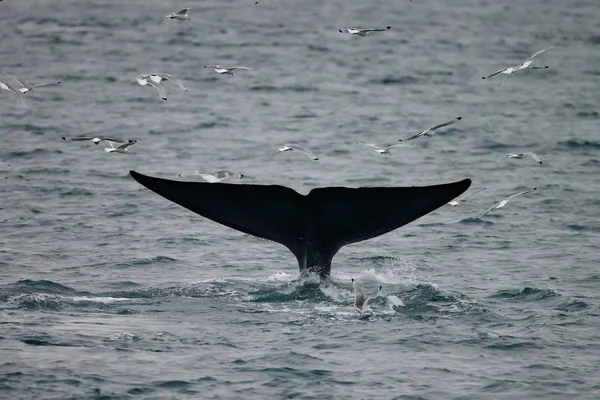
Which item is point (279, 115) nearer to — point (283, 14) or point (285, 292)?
point (285, 292)

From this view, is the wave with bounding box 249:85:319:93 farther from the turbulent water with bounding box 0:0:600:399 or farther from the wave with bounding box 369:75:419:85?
the wave with bounding box 369:75:419:85

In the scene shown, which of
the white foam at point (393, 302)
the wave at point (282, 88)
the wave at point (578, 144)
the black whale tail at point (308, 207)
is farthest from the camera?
the wave at point (282, 88)

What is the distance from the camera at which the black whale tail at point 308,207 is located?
1406cm

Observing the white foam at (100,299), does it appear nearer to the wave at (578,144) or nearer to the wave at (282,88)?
the wave at (578,144)

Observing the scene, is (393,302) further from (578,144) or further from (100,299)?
(578,144)

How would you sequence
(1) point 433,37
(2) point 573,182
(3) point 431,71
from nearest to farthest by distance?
(2) point 573,182
(3) point 431,71
(1) point 433,37

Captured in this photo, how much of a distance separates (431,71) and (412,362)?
32.4m

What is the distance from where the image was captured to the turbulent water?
1325 centimetres

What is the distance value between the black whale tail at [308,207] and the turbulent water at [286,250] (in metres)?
0.93

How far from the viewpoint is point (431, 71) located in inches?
1780

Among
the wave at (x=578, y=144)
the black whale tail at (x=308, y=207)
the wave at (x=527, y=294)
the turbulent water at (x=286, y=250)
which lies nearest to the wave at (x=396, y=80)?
the turbulent water at (x=286, y=250)

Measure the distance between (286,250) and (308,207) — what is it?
512 centimetres

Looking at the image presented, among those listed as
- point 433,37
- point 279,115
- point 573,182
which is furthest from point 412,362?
point 433,37

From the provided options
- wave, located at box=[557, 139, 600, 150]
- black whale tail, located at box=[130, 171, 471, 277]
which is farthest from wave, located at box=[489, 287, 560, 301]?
wave, located at box=[557, 139, 600, 150]
